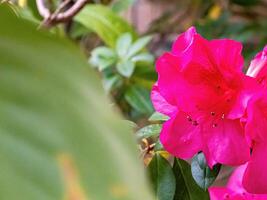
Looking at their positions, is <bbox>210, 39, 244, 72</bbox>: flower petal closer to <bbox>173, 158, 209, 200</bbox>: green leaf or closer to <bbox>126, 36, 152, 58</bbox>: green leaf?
<bbox>173, 158, 209, 200</bbox>: green leaf

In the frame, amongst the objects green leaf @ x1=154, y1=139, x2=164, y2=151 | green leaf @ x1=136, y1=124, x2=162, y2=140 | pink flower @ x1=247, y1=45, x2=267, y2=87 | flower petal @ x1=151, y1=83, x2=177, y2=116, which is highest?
flower petal @ x1=151, y1=83, x2=177, y2=116

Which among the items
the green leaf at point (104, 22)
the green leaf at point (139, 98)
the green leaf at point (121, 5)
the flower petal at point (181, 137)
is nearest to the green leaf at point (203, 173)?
the flower petal at point (181, 137)

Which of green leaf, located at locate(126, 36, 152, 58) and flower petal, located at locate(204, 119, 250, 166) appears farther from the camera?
green leaf, located at locate(126, 36, 152, 58)

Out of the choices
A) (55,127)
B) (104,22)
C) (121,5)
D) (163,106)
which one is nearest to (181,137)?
(163,106)

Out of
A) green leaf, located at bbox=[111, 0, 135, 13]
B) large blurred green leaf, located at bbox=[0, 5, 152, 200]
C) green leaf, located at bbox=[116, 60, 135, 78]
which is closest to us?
large blurred green leaf, located at bbox=[0, 5, 152, 200]

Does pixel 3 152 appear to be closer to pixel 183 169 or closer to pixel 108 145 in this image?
pixel 108 145

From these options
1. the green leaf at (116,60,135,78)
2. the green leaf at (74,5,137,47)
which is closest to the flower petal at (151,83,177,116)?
the green leaf at (116,60,135,78)
